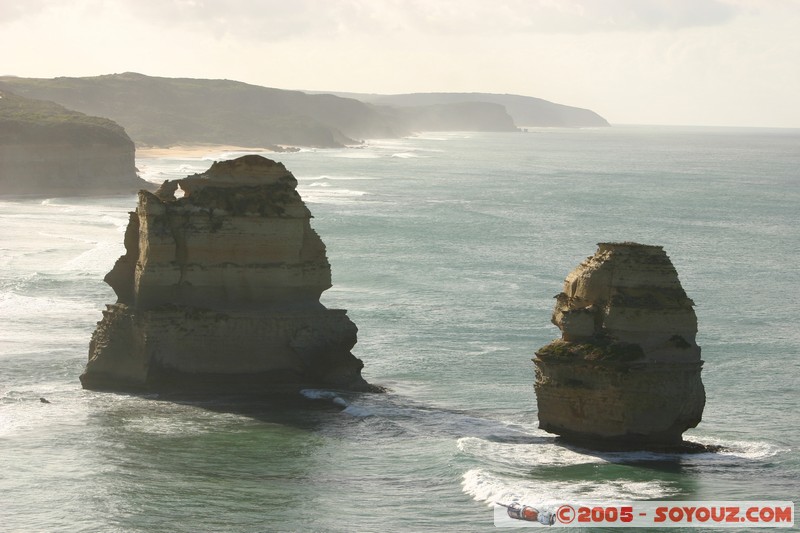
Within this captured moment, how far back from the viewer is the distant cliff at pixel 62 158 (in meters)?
121

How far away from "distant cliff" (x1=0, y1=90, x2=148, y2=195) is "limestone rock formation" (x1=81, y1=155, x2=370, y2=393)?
80751 millimetres

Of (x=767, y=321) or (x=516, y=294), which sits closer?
(x=767, y=321)

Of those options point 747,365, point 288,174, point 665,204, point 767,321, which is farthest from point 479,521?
point 665,204

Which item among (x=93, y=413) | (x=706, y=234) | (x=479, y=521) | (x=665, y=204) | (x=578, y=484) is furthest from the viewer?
(x=665, y=204)

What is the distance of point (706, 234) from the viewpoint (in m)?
94.3

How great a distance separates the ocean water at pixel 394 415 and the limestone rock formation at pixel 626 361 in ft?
2.59

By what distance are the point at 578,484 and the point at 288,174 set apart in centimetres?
1524

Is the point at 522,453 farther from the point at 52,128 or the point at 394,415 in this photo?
the point at 52,128

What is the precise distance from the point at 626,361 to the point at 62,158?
97.2 metres

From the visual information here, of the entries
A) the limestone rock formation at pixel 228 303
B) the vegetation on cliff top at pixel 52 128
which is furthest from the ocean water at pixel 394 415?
the vegetation on cliff top at pixel 52 128

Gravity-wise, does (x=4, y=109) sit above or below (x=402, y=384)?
above

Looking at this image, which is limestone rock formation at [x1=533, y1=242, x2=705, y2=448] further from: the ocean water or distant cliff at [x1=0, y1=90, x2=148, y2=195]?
distant cliff at [x1=0, y1=90, x2=148, y2=195]

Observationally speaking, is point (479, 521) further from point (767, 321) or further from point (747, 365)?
point (767, 321)

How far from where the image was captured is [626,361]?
3400 cm
